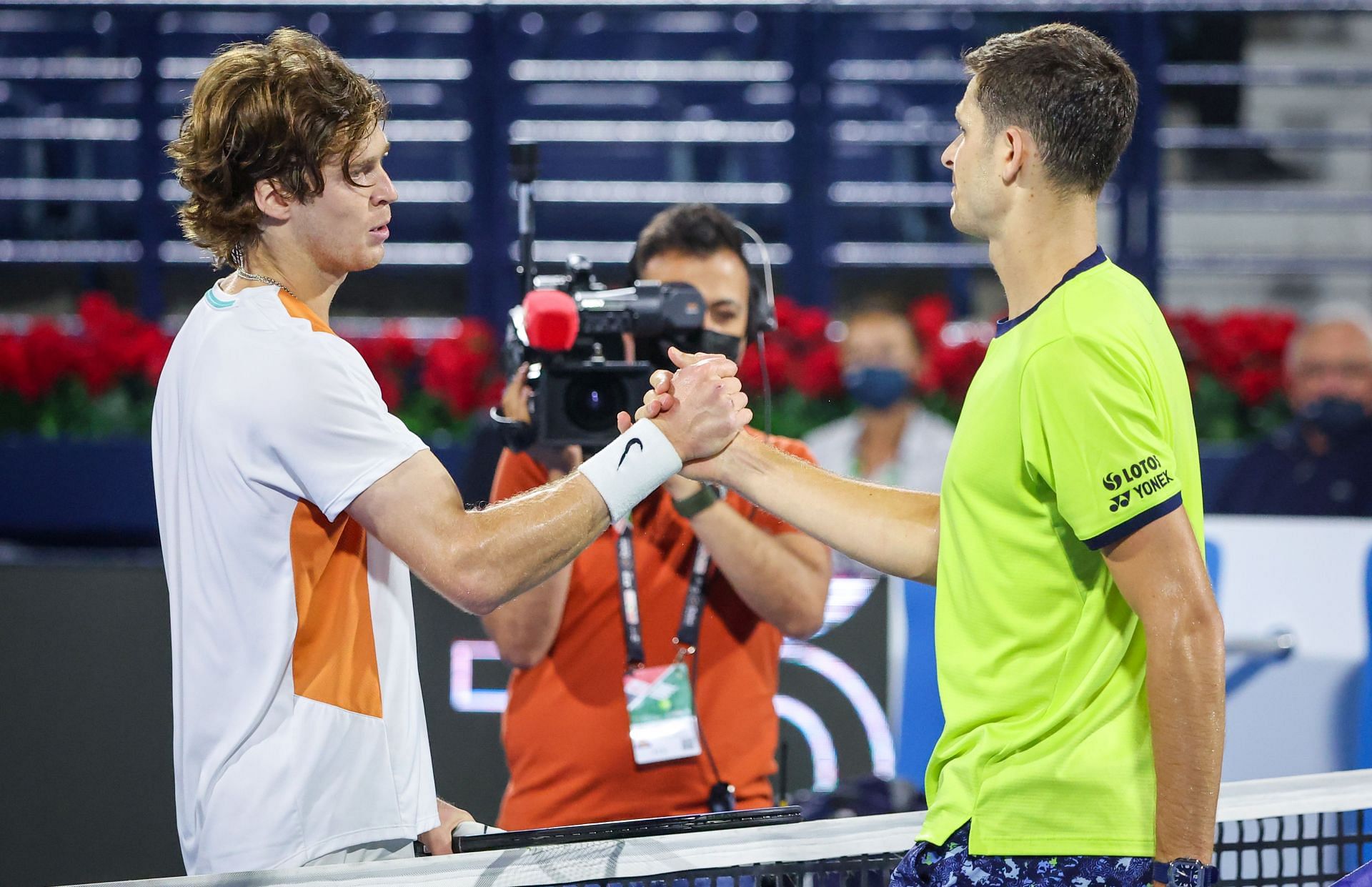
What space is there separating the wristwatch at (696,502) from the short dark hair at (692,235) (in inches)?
21.6

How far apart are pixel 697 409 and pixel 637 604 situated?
1.84 ft

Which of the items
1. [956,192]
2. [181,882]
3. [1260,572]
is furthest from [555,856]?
[1260,572]

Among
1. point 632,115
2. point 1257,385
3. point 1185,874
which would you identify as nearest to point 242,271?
point 1185,874

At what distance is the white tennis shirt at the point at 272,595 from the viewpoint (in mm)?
1787

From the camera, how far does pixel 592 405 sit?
2.46 m

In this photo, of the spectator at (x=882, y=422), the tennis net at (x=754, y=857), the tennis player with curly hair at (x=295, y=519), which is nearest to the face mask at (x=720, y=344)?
the tennis player with curly hair at (x=295, y=519)

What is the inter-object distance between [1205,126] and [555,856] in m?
8.40

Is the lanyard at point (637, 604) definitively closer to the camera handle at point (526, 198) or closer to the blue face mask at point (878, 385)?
the camera handle at point (526, 198)

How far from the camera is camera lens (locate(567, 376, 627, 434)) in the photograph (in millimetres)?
2447

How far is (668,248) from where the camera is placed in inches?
112

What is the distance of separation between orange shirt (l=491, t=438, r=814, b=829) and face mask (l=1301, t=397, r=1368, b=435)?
3330mm

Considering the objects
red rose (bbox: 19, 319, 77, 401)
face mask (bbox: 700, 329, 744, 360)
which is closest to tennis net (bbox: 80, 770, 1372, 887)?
face mask (bbox: 700, 329, 744, 360)

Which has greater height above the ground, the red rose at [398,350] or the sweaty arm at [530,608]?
the red rose at [398,350]

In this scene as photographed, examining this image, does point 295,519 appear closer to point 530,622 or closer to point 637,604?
point 530,622
